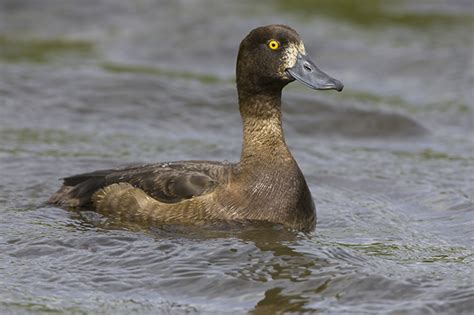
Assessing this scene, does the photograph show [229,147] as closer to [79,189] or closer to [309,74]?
[79,189]

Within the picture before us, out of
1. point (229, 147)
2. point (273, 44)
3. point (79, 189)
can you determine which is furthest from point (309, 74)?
point (229, 147)

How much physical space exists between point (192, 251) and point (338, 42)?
8180 millimetres

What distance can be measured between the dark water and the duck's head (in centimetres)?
122

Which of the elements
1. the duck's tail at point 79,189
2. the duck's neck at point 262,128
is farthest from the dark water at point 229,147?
the duck's neck at point 262,128

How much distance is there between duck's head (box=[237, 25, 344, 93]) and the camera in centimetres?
819

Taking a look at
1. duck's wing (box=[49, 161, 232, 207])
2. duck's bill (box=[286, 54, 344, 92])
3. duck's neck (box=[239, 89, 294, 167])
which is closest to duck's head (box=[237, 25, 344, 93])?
duck's bill (box=[286, 54, 344, 92])

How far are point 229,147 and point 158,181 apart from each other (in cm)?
324

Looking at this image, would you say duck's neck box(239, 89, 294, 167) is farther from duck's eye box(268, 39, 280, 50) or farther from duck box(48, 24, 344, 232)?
duck's eye box(268, 39, 280, 50)

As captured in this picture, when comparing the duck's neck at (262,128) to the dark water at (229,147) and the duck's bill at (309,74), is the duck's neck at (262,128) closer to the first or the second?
the duck's bill at (309,74)

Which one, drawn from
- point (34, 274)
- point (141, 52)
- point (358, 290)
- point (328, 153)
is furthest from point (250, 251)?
point (141, 52)

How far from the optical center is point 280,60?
26.9ft

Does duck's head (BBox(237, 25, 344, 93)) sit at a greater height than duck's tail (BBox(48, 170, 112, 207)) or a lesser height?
greater

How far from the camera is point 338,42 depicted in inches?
600

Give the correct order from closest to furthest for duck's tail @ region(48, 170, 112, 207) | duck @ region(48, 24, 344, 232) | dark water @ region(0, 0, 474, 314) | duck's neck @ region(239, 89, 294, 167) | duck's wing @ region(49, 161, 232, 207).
Result: 1. dark water @ region(0, 0, 474, 314)
2. duck @ region(48, 24, 344, 232)
3. duck's wing @ region(49, 161, 232, 207)
4. duck's neck @ region(239, 89, 294, 167)
5. duck's tail @ region(48, 170, 112, 207)
